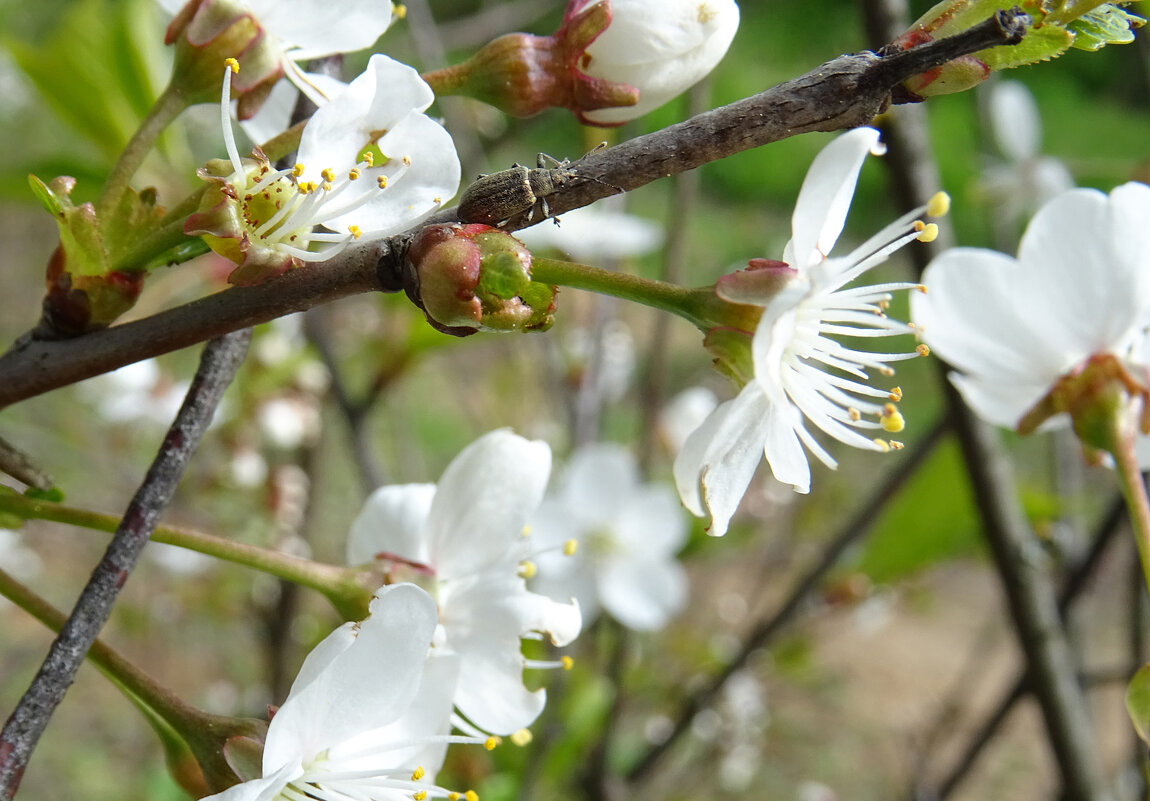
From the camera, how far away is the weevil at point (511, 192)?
0.26m

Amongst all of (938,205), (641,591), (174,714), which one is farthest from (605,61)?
(641,591)

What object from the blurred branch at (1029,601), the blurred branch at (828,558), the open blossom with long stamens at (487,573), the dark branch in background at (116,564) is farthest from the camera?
the blurred branch at (828,558)

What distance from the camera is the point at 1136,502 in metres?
0.29

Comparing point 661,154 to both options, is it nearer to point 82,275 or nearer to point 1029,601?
point 82,275

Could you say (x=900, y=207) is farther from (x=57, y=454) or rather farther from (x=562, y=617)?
(x=57, y=454)

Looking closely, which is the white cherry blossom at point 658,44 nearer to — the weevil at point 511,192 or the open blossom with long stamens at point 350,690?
Result: the weevil at point 511,192

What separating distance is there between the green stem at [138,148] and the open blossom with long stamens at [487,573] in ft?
0.49

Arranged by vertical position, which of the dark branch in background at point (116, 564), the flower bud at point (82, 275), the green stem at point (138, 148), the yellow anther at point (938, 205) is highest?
the green stem at point (138, 148)

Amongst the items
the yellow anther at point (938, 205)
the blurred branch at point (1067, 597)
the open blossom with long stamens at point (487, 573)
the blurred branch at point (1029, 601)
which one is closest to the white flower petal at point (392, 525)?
the open blossom with long stamens at point (487, 573)

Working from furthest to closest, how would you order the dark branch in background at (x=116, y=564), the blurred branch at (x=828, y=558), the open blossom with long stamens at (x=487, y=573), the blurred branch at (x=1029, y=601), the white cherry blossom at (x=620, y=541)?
the white cherry blossom at (x=620, y=541), the blurred branch at (x=828, y=558), the blurred branch at (x=1029, y=601), the open blossom with long stamens at (x=487, y=573), the dark branch in background at (x=116, y=564)

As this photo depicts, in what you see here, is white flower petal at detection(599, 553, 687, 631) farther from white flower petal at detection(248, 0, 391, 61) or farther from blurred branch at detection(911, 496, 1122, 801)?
white flower petal at detection(248, 0, 391, 61)

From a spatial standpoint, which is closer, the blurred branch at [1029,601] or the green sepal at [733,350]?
the green sepal at [733,350]

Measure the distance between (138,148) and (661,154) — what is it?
A: 0.60 ft

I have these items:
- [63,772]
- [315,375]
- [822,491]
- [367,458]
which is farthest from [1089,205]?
[63,772]
